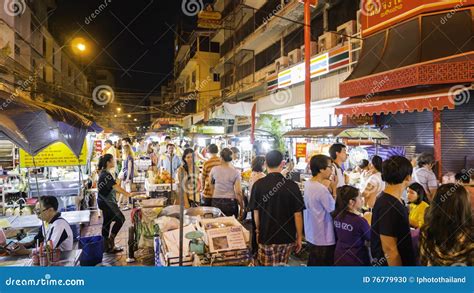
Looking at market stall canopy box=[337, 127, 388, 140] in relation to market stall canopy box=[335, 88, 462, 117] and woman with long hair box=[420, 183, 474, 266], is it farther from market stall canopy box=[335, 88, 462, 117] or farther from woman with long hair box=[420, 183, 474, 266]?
woman with long hair box=[420, 183, 474, 266]

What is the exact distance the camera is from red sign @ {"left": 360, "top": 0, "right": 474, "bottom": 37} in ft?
22.5

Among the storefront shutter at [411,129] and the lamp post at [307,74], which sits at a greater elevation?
the lamp post at [307,74]

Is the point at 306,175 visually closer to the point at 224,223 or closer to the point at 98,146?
the point at 224,223

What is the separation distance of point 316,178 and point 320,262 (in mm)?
1041

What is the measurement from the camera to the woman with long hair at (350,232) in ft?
10.8

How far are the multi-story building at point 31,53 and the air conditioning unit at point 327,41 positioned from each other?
11208 millimetres

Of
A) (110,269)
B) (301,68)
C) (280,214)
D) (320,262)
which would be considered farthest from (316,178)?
(301,68)

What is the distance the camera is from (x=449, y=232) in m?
2.59

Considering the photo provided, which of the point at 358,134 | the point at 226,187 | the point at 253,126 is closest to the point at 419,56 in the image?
the point at 358,134

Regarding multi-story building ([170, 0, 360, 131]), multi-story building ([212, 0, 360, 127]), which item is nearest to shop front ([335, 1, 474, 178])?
multi-story building ([170, 0, 360, 131])

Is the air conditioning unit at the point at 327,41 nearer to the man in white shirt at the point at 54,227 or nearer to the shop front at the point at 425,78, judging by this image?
the shop front at the point at 425,78

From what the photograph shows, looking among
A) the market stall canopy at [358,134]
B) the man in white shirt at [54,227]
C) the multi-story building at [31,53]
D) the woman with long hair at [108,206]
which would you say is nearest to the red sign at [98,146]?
the multi-story building at [31,53]

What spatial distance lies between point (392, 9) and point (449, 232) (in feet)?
24.3

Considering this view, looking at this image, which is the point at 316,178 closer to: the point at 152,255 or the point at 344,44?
the point at 152,255
